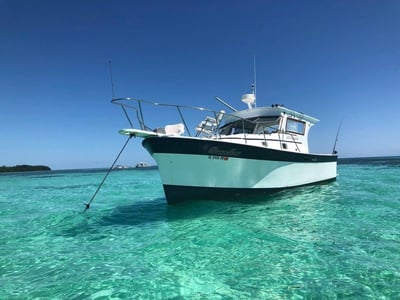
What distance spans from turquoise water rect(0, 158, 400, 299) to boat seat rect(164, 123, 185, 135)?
92.3 inches

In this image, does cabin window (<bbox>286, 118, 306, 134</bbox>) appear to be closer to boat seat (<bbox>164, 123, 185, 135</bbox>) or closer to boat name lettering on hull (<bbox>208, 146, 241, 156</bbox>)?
boat name lettering on hull (<bbox>208, 146, 241, 156</bbox>)

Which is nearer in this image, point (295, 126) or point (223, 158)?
point (223, 158)

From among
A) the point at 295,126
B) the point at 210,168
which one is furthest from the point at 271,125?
the point at 210,168

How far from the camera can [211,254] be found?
4.46 metres

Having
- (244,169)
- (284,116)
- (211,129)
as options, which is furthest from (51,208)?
(284,116)

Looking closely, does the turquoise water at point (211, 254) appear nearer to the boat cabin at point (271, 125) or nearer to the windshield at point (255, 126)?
the boat cabin at point (271, 125)

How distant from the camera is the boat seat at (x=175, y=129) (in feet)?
25.5

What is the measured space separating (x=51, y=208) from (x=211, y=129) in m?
6.83

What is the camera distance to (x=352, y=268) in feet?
12.2

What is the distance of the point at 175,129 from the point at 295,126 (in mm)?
6338

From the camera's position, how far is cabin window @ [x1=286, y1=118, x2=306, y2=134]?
36.9ft

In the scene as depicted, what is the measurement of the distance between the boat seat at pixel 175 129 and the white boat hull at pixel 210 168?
259mm

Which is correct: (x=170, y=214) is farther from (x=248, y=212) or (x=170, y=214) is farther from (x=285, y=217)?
(x=285, y=217)

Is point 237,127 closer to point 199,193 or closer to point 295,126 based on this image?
point 295,126
